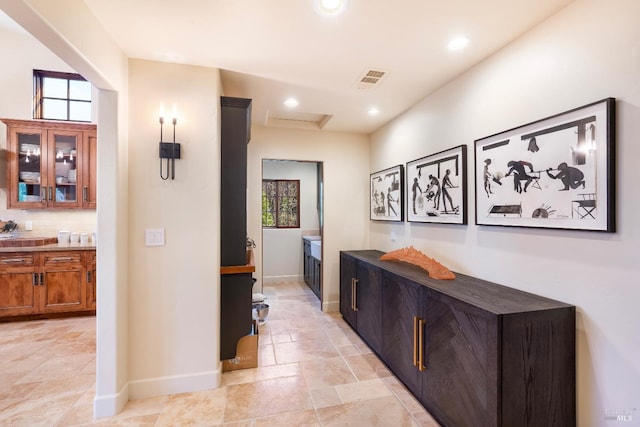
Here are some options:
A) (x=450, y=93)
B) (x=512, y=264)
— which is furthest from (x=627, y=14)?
(x=512, y=264)

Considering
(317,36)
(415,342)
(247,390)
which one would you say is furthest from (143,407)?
(317,36)

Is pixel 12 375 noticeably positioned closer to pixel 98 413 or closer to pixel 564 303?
pixel 98 413

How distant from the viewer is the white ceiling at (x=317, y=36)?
1.59 meters

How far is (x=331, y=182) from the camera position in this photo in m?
4.08

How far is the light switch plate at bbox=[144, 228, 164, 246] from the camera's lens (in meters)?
2.13

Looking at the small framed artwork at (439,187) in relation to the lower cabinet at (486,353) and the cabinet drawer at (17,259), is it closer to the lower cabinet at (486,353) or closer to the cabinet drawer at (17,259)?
the lower cabinet at (486,353)

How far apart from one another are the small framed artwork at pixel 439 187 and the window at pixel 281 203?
325 centimetres

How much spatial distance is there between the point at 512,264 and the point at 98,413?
3.00 metres

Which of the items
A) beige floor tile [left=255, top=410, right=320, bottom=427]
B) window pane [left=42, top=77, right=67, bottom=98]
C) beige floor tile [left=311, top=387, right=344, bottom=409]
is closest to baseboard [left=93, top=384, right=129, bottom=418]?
beige floor tile [left=255, top=410, right=320, bottom=427]

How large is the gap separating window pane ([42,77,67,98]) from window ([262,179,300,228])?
342 centimetres

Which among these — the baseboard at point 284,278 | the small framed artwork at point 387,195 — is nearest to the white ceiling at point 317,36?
the small framed artwork at point 387,195

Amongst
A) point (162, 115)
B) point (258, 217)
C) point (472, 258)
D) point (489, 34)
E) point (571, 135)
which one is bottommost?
point (472, 258)

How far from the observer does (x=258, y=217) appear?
389 cm

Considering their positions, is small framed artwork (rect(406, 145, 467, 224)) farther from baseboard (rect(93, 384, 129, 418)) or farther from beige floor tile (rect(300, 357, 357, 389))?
baseboard (rect(93, 384, 129, 418))
